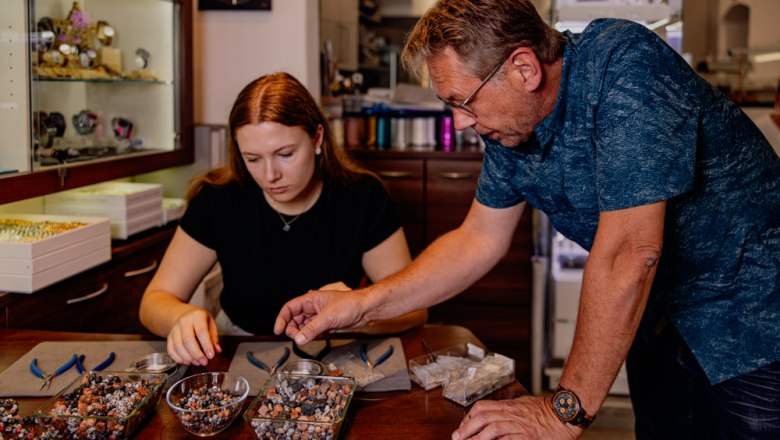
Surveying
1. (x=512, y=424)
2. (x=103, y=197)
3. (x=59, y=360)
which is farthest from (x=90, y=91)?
(x=512, y=424)

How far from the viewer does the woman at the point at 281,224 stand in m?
2.01

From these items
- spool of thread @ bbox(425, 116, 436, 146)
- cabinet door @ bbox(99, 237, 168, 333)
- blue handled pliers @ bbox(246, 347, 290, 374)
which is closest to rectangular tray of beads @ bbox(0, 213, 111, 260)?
cabinet door @ bbox(99, 237, 168, 333)

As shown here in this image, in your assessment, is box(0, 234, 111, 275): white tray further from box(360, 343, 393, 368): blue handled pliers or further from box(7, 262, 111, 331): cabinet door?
box(360, 343, 393, 368): blue handled pliers

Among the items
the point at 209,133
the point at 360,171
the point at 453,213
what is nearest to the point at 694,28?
the point at 453,213

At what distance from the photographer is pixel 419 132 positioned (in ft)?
13.5

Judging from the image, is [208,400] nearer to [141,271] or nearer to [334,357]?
[334,357]

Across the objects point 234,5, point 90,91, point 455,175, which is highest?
point 234,5

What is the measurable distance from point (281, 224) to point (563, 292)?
1.93 meters

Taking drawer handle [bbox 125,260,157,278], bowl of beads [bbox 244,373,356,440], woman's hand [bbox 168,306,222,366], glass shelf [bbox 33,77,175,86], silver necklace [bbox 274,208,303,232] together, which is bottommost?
drawer handle [bbox 125,260,157,278]

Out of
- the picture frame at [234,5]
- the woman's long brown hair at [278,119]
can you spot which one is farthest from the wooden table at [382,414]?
the picture frame at [234,5]

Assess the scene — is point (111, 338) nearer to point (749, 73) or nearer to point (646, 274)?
point (646, 274)

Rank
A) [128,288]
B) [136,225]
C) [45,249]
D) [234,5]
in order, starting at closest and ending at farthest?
[45,249] → [128,288] → [136,225] → [234,5]

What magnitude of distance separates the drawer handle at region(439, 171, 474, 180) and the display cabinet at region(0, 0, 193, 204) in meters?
1.21

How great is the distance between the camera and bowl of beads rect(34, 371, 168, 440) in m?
1.17
